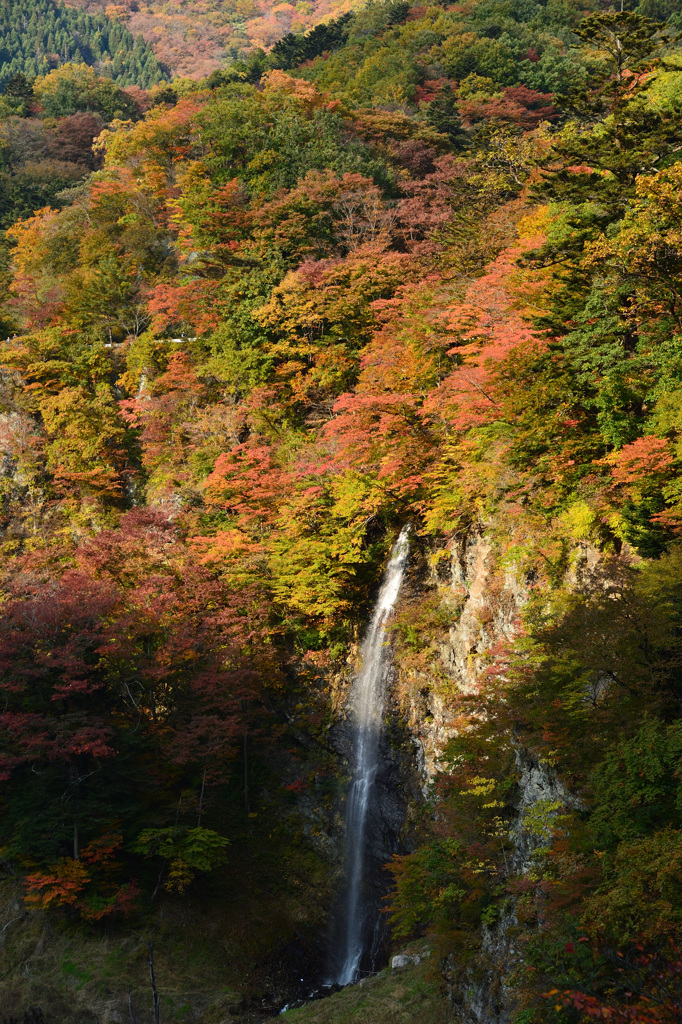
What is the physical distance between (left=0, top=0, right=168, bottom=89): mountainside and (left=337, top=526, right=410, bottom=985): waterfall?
91.4 m

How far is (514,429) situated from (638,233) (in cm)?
447

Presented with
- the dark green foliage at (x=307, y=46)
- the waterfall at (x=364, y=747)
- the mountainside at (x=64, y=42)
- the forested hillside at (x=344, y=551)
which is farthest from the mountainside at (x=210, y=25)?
the waterfall at (x=364, y=747)

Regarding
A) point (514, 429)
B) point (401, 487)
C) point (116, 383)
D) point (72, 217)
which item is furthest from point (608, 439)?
point (72, 217)

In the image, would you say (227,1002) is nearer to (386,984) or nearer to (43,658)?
(386,984)

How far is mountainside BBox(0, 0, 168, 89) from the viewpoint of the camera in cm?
9144

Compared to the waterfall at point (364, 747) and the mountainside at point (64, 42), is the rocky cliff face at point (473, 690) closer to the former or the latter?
the waterfall at point (364, 747)

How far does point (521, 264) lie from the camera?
17.0 metres

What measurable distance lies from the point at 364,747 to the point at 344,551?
540cm

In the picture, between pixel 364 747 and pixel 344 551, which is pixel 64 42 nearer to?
pixel 344 551

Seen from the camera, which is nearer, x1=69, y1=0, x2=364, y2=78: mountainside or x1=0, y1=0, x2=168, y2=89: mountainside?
x1=0, y1=0, x2=168, y2=89: mountainside

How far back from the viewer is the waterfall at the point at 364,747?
1839 centimetres

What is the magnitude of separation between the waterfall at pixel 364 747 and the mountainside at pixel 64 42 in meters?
91.4

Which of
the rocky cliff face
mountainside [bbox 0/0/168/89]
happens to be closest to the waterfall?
the rocky cliff face

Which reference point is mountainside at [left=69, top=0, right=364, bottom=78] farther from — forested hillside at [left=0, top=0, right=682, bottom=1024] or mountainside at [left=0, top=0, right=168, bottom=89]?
forested hillside at [left=0, top=0, right=682, bottom=1024]
